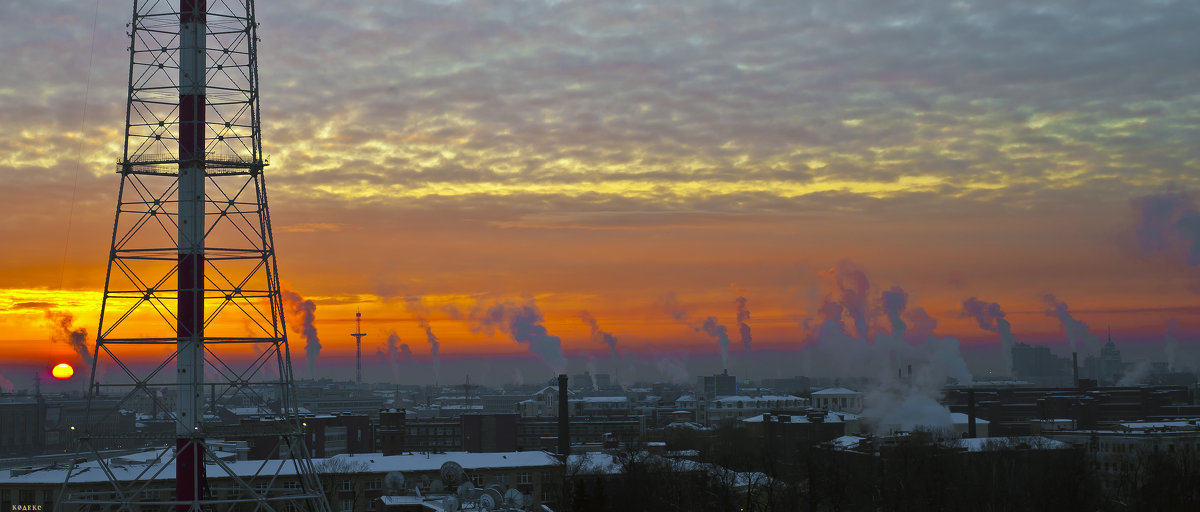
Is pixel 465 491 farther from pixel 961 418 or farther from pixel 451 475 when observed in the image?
pixel 961 418

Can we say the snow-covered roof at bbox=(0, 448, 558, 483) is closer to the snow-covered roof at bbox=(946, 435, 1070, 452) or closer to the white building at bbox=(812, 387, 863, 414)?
the snow-covered roof at bbox=(946, 435, 1070, 452)

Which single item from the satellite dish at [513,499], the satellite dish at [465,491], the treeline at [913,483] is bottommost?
the treeline at [913,483]

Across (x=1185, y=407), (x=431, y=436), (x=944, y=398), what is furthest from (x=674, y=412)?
(x=1185, y=407)

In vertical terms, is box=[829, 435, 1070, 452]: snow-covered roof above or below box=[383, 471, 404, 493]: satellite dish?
below

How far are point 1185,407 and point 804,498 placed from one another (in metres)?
102

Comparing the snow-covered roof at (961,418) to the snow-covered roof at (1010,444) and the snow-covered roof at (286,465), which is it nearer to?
the snow-covered roof at (1010,444)

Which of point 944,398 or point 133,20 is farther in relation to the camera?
point 944,398

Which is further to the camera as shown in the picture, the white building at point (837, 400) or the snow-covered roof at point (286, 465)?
the white building at point (837, 400)

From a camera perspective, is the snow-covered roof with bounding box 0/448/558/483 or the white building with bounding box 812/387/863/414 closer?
the snow-covered roof with bounding box 0/448/558/483

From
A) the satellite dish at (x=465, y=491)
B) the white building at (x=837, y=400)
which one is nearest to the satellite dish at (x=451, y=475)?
the satellite dish at (x=465, y=491)

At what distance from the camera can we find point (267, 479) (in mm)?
73562

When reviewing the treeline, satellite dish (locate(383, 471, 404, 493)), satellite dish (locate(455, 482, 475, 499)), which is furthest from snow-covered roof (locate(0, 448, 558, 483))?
satellite dish (locate(455, 482, 475, 499))

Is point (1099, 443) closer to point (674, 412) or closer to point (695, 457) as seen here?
point (695, 457)

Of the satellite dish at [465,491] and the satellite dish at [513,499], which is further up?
the satellite dish at [465,491]
